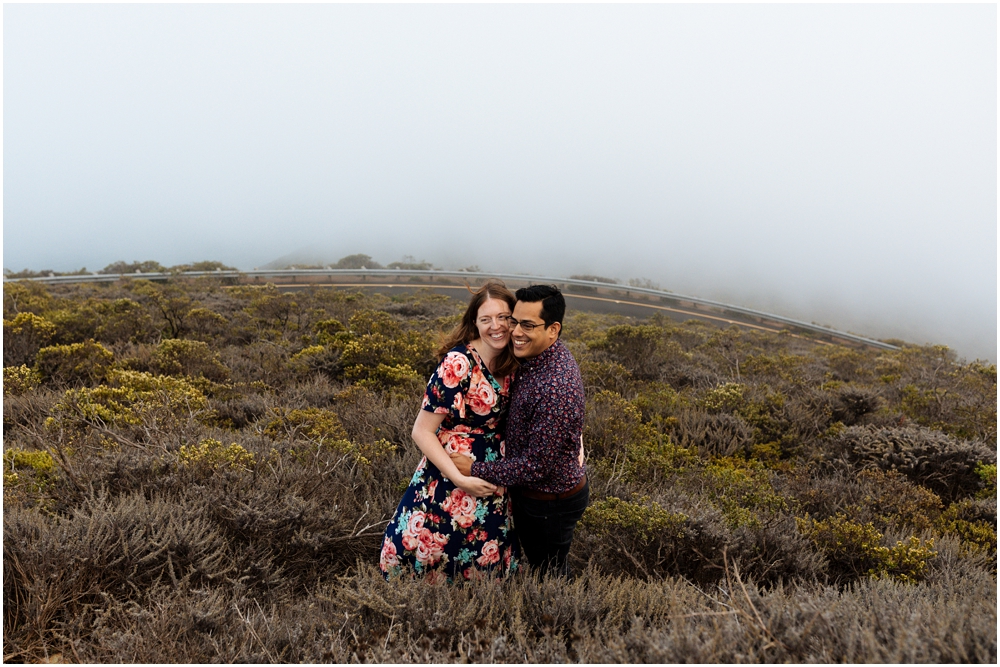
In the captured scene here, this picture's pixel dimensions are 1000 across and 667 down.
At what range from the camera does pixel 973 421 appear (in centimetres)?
557

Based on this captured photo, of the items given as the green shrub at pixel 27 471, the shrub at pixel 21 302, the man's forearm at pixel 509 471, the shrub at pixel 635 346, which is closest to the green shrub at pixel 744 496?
the man's forearm at pixel 509 471

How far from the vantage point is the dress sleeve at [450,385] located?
2.05 meters

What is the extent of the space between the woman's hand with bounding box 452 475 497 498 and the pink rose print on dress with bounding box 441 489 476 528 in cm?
12

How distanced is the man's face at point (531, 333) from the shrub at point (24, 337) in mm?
7170

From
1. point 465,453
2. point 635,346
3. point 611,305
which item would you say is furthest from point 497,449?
point 611,305

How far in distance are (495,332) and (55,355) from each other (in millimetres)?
6237

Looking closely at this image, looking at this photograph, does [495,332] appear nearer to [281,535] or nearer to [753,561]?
[281,535]

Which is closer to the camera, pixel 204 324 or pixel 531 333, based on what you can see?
pixel 531 333

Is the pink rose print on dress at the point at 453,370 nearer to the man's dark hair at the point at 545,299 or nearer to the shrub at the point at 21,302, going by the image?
the man's dark hair at the point at 545,299

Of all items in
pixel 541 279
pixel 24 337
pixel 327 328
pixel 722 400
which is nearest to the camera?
pixel 722 400

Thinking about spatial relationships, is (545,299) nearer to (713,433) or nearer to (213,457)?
(213,457)

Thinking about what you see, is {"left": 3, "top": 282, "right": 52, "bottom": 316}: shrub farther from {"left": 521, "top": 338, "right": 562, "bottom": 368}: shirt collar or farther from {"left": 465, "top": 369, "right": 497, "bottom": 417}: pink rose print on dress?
{"left": 521, "top": 338, "right": 562, "bottom": 368}: shirt collar

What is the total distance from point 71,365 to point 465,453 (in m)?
5.85

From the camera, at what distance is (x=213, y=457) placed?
3125mm
